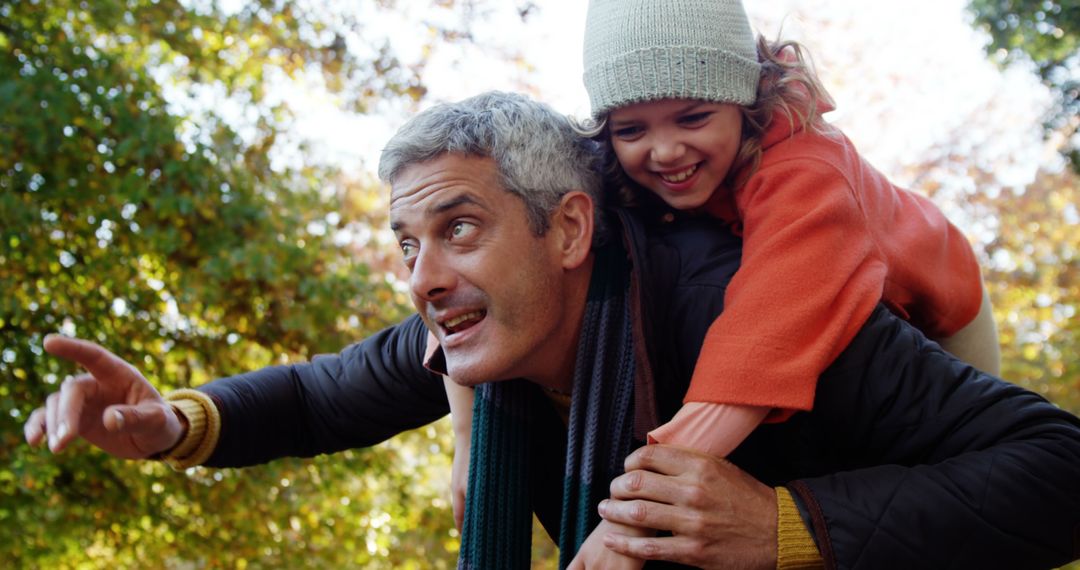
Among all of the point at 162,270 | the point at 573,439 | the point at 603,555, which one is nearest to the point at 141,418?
the point at 573,439

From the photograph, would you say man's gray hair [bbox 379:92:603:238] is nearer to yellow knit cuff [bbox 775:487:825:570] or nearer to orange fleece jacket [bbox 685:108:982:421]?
orange fleece jacket [bbox 685:108:982:421]

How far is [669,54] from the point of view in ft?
7.07

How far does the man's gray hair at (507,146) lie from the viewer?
7.02 ft

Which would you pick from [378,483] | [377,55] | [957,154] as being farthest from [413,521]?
[957,154]

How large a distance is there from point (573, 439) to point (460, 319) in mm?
331

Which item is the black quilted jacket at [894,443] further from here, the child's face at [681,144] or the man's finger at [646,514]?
the man's finger at [646,514]

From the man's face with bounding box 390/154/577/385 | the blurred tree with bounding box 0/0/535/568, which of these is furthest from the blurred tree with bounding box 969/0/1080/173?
the man's face with bounding box 390/154/577/385

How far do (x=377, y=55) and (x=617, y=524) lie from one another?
505 cm

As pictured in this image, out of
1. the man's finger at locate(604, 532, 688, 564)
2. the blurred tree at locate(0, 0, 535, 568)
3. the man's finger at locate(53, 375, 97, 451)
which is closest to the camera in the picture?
the man's finger at locate(604, 532, 688, 564)

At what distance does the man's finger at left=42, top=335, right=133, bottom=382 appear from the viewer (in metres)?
1.97

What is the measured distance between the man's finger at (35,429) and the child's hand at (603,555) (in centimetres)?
103

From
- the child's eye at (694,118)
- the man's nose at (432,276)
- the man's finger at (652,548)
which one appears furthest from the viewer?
the child's eye at (694,118)

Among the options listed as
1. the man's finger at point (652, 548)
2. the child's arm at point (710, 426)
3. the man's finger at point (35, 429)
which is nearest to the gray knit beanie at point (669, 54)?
the child's arm at point (710, 426)

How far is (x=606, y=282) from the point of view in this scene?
7.23ft
